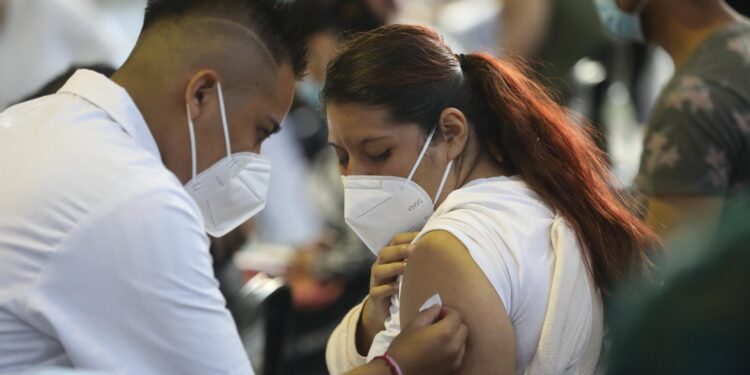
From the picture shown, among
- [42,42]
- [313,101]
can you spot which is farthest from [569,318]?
[313,101]

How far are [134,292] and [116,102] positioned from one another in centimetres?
40

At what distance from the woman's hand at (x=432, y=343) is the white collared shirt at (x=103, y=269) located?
0.28m

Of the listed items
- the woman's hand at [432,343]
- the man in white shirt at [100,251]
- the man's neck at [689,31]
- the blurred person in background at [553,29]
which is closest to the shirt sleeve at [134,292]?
the man in white shirt at [100,251]

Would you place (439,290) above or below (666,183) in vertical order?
above

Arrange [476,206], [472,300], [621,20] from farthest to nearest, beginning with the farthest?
[621,20]
[476,206]
[472,300]

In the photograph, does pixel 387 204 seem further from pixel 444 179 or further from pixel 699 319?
pixel 699 319

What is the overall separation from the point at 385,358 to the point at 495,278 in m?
0.24

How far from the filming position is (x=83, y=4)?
181 inches

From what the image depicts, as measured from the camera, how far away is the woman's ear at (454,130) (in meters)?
2.24

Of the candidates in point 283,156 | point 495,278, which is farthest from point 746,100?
point 283,156

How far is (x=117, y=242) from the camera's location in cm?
189

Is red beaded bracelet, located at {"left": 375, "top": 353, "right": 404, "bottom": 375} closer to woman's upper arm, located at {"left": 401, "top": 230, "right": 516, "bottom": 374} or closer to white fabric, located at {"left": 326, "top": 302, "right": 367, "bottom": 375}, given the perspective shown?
woman's upper arm, located at {"left": 401, "top": 230, "right": 516, "bottom": 374}

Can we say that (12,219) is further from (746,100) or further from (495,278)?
(746,100)

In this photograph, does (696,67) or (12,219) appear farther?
(696,67)
